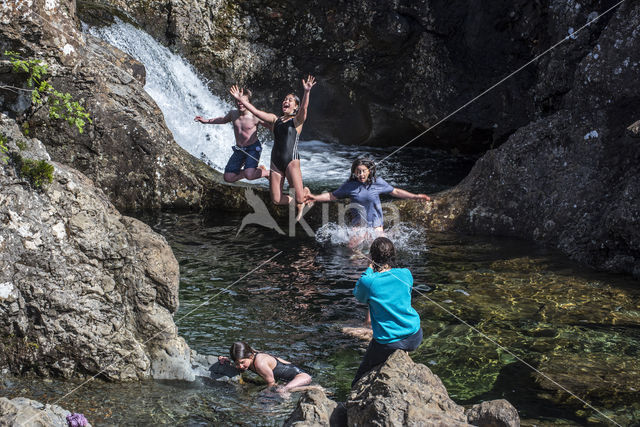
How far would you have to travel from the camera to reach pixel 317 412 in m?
4.43

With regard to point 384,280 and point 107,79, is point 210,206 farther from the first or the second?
point 384,280

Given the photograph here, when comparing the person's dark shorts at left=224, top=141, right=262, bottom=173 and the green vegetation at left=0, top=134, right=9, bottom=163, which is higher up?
the green vegetation at left=0, top=134, right=9, bottom=163

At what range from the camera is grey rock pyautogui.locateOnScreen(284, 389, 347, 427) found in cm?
438

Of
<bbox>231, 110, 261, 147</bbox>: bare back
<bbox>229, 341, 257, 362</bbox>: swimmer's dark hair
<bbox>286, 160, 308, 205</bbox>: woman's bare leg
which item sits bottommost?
<bbox>229, 341, 257, 362</bbox>: swimmer's dark hair

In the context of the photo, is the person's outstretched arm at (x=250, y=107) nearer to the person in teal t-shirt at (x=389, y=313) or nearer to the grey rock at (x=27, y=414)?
the person in teal t-shirt at (x=389, y=313)

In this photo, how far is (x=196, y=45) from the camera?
1551cm

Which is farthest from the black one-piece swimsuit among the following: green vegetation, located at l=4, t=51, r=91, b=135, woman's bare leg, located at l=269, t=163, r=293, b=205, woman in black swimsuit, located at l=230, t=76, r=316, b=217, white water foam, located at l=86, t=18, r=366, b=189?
green vegetation, located at l=4, t=51, r=91, b=135

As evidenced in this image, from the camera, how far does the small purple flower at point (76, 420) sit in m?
4.48

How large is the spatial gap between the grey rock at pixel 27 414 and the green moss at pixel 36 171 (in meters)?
1.96

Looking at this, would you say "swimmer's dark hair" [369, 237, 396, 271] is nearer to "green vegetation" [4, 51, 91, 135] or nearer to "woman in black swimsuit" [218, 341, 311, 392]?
"woman in black swimsuit" [218, 341, 311, 392]

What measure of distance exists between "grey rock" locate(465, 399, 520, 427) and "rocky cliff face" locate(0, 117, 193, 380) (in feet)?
8.41

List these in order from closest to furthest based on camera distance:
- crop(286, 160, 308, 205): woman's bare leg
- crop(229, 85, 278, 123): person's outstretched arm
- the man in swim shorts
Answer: crop(229, 85, 278, 123): person's outstretched arm < crop(286, 160, 308, 205): woman's bare leg < the man in swim shorts

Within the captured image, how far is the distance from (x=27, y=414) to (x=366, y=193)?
6098 mm

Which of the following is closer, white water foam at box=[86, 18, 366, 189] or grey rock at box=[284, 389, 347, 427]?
grey rock at box=[284, 389, 347, 427]
